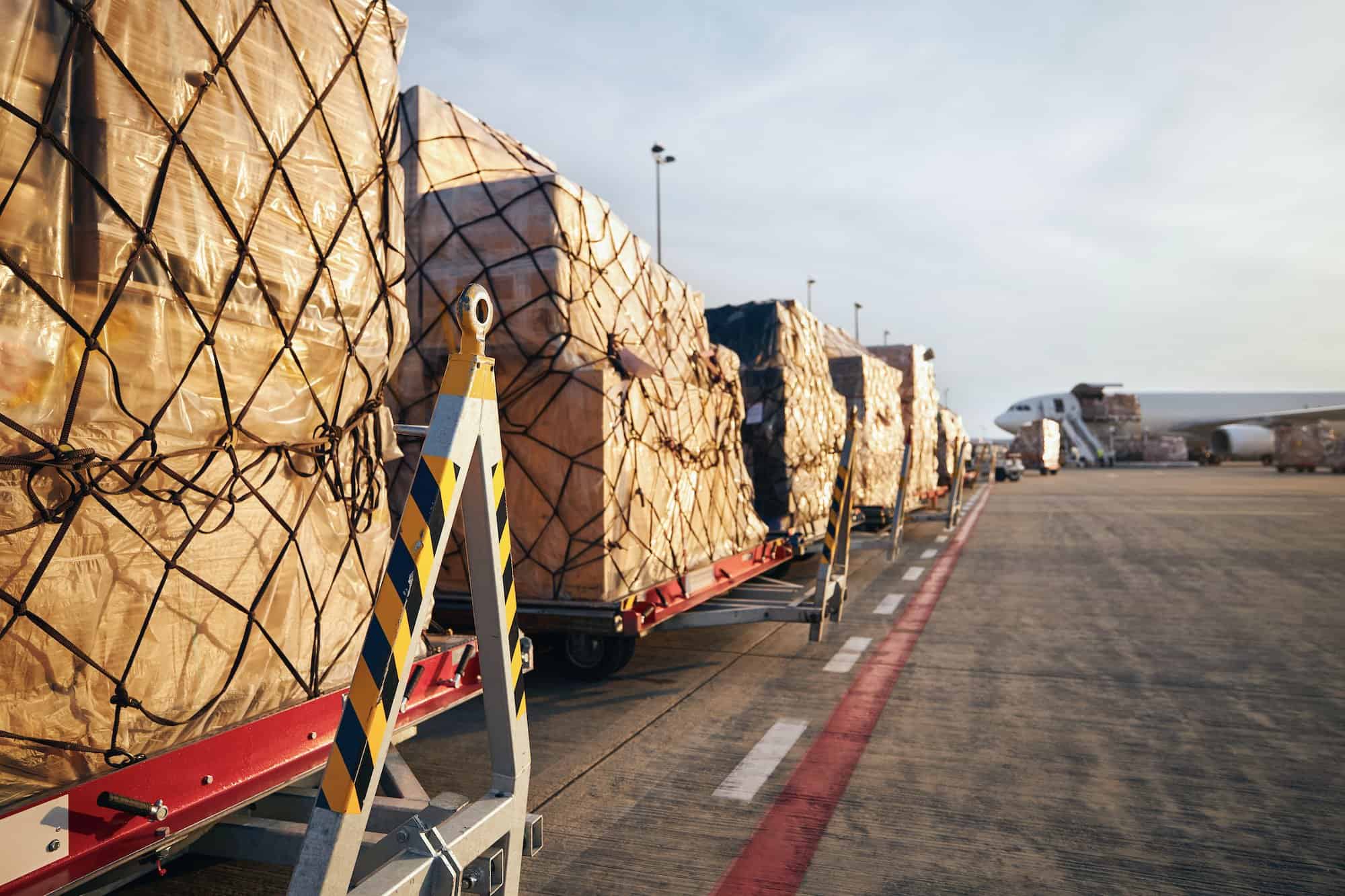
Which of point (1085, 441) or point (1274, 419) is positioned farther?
point (1085, 441)

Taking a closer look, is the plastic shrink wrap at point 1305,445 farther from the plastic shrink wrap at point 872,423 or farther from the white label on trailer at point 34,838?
the white label on trailer at point 34,838

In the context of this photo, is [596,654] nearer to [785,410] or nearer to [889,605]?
[889,605]

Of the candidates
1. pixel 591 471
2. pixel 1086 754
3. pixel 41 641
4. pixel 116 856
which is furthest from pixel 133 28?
pixel 1086 754

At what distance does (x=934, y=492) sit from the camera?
55.5 feet

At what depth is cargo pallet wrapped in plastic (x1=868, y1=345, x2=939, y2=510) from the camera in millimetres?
16000

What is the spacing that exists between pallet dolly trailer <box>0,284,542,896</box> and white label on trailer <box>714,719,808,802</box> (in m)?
1.52

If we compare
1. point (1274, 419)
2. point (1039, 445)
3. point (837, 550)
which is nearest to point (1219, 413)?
point (1274, 419)

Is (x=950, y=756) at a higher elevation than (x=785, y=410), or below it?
below

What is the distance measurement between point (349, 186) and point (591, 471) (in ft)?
7.80

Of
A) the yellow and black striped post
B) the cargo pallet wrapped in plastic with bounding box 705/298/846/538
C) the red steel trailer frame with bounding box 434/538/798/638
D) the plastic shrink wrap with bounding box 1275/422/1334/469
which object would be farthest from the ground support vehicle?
the red steel trailer frame with bounding box 434/538/798/638

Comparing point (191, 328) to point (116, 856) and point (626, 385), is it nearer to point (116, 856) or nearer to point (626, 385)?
point (116, 856)

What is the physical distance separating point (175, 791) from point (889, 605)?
23.2 feet

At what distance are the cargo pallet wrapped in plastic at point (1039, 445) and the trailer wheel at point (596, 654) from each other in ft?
148

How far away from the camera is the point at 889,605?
8.33 meters
